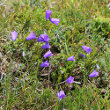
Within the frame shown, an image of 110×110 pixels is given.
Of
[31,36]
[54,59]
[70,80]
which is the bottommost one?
[70,80]

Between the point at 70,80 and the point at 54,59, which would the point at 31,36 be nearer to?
the point at 54,59

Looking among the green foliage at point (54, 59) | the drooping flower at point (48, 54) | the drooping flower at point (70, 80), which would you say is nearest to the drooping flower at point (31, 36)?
the green foliage at point (54, 59)

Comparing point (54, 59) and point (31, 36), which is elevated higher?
point (31, 36)

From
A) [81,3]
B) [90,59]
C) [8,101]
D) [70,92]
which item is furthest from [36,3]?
[8,101]

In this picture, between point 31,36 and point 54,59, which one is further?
point 54,59

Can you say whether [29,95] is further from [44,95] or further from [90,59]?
[90,59]

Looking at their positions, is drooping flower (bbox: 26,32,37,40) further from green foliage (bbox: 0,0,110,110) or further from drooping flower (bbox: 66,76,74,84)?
drooping flower (bbox: 66,76,74,84)

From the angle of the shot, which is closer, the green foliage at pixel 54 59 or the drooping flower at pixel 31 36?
the green foliage at pixel 54 59

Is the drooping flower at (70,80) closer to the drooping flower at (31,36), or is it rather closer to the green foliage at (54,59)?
the green foliage at (54,59)

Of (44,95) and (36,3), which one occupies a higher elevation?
(36,3)

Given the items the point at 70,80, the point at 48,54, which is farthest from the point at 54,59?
the point at 70,80

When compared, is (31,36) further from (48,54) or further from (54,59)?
(54,59)
